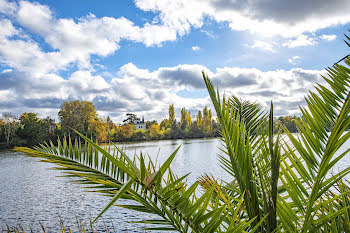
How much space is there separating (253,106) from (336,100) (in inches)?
33.6

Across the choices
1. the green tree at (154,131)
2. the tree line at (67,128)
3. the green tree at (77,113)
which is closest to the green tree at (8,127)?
the tree line at (67,128)

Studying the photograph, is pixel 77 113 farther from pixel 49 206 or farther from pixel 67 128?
pixel 49 206

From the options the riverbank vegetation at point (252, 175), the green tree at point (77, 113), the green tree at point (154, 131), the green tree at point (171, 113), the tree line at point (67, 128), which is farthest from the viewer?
the green tree at point (171, 113)

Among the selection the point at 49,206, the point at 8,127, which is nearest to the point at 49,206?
the point at 49,206

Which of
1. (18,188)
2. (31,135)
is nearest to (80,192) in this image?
(18,188)

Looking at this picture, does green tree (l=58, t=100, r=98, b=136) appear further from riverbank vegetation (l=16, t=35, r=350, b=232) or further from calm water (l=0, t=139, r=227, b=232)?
riverbank vegetation (l=16, t=35, r=350, b=232)

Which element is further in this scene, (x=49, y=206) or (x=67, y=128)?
(x=67, y=128)

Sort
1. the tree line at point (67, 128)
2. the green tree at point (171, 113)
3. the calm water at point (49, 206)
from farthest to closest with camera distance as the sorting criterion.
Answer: the green tree at point (171, 113) < the tree line at point (67, 128) < the calm water at point (49, 206)

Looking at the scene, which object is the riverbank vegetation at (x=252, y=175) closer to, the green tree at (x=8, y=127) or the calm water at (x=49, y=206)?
the calm water at (x=49, y=206)

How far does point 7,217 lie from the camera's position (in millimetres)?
11664

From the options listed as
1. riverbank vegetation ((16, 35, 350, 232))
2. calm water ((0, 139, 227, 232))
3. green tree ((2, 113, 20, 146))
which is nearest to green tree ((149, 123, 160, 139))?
green tree ((2, 113, 20, 146))

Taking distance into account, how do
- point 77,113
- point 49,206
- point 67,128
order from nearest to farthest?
point 49,206 → point 67,128 → point 77,113

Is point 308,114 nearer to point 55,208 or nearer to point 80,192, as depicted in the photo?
point 55,208

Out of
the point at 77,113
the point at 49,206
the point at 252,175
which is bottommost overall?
the point at 49,206
